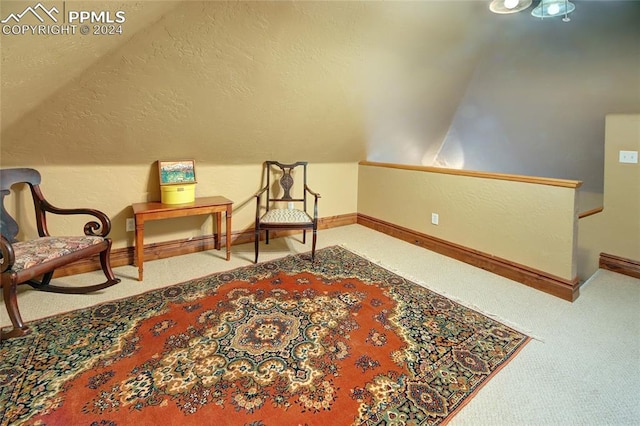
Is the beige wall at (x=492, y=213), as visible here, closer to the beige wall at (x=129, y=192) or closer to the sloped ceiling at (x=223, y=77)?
the sloped ceiling at (x=223, y=77)

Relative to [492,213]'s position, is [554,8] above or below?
above

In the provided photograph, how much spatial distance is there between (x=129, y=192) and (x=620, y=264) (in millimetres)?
4745

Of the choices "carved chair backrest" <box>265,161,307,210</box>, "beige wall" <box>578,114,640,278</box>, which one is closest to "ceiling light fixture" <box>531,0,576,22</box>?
"beige wall" <box>578,114,640,278</box>

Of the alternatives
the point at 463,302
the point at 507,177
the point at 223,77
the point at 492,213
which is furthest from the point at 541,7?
the point at 223,77

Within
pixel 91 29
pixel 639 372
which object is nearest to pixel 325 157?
pixel 91 29

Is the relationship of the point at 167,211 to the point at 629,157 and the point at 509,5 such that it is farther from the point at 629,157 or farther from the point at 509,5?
the point at 629,157

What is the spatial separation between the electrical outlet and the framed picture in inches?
160

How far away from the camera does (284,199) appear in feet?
12.2

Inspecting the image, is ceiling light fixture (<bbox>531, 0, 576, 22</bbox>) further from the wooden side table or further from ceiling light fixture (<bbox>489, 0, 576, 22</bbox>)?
the wooden side table

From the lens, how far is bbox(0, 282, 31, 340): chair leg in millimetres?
1839

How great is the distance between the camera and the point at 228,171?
354 cm

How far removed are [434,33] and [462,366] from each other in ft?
9.85

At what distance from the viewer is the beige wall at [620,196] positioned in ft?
9.52

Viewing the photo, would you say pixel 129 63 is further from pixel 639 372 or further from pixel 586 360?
pixel 639 372
